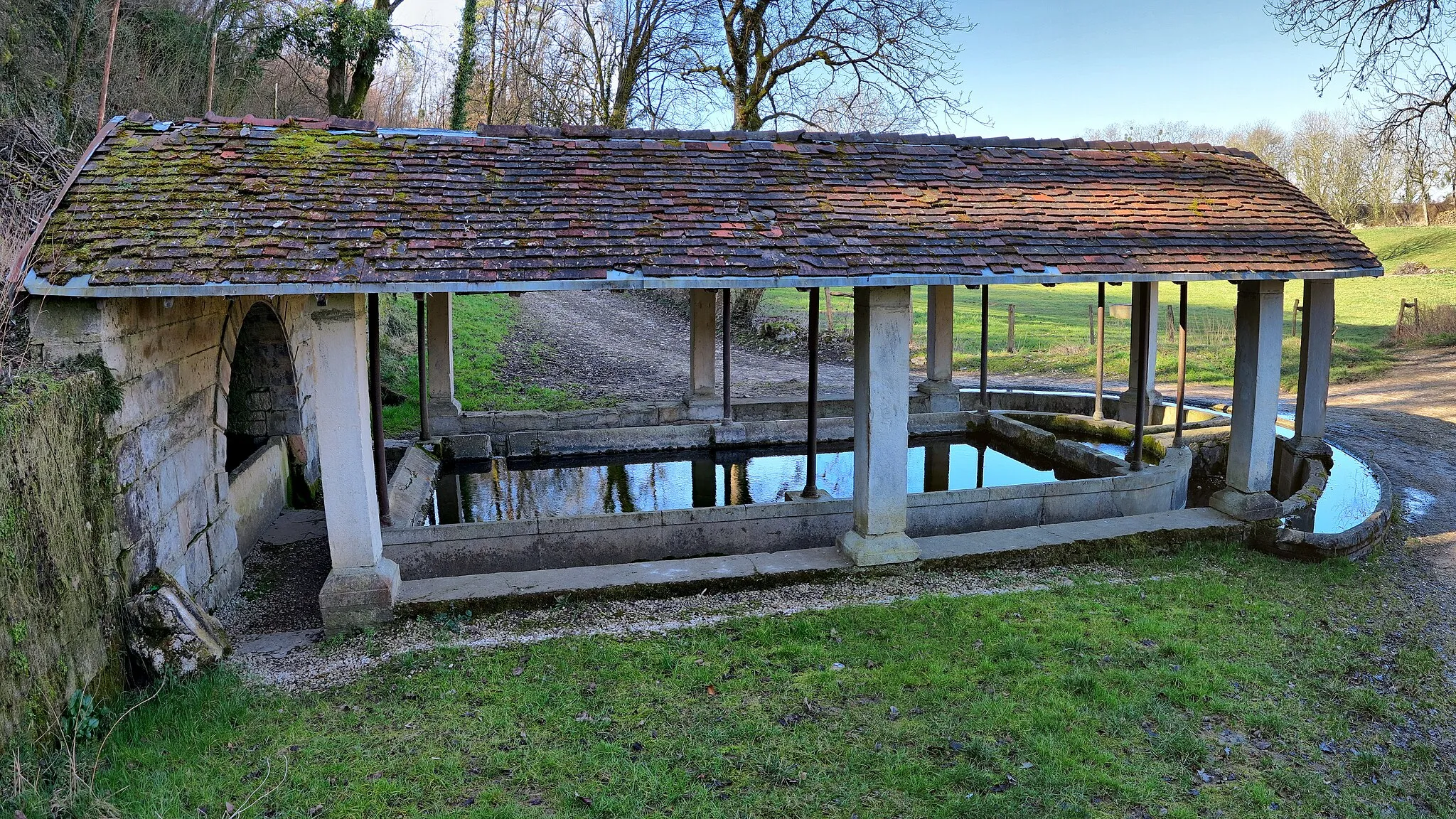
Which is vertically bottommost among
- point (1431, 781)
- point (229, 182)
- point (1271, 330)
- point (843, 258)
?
point (1431, 781)

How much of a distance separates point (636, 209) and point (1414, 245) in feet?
126

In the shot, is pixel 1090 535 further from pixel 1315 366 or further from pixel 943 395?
pixel 943 395

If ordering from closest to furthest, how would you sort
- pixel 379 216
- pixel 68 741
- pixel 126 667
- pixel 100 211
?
1. pixel 68 741
2. pixel 126 667
3. pixel 100 211
4. pixel 379 216

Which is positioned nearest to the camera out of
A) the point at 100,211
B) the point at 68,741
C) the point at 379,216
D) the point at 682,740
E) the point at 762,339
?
the point at 68,741

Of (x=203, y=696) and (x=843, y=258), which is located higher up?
(x=843, y=258)

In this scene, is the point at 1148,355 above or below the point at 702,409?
above

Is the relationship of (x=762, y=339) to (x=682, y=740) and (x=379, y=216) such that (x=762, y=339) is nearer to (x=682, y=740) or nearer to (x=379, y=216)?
(x=379, y=216)

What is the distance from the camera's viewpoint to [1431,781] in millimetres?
4652

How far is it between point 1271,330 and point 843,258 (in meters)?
4.23

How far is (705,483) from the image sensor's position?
35.7 feet

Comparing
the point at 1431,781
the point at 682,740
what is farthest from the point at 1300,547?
the point at 682,740

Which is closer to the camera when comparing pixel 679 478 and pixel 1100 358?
pixel 679 478

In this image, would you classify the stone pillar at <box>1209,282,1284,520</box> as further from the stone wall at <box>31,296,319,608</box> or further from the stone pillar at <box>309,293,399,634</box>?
the stone wall at <box>31,296,319,608</box>

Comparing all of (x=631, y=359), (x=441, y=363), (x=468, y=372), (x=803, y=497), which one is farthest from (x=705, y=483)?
(x=631, y=359)
